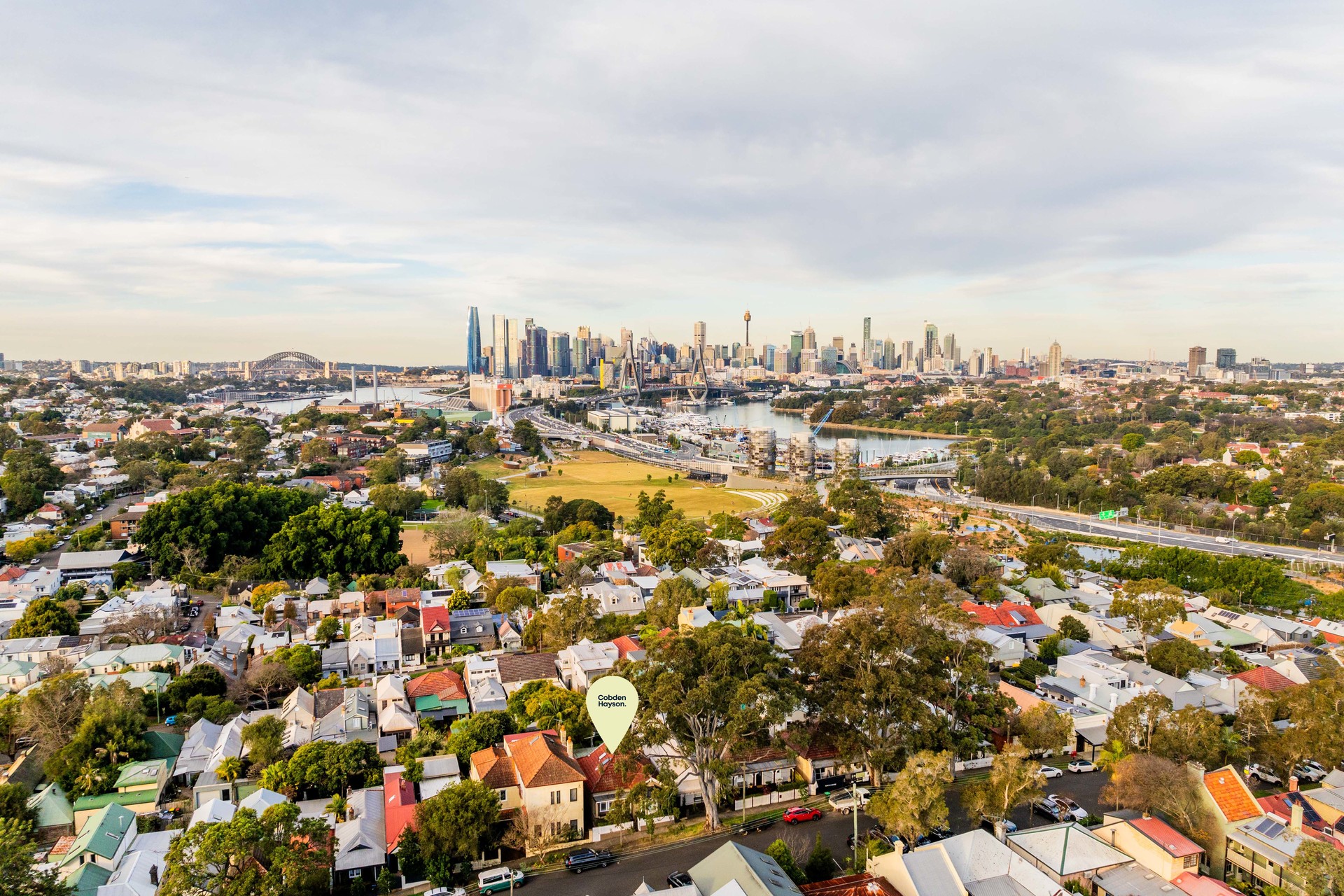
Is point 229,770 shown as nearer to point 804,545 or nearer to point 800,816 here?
point 800,816

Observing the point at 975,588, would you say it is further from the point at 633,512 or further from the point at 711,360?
the point at 711,360

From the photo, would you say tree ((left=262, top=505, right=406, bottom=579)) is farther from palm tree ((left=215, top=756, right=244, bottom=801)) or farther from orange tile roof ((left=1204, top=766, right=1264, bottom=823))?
orange tile roof ((left=1204, top=766, right=1264, bottom=823))

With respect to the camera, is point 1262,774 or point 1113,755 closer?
point 1113,755

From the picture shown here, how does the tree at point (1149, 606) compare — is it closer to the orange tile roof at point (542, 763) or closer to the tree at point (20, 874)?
the orange tile roof at point (542, 763)

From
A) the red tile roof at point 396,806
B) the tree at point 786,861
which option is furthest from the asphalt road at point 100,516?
the tree at point 786,861

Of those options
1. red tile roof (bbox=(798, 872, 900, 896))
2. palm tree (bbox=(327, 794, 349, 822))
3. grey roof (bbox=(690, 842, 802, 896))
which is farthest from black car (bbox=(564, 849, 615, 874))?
palm tree (bbox=(327, 794, 349, 822))

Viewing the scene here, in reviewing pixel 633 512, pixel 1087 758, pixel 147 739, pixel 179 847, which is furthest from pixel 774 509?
pixel 179 847

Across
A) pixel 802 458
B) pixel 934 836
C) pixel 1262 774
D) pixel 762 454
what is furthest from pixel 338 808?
pixel 762 454
